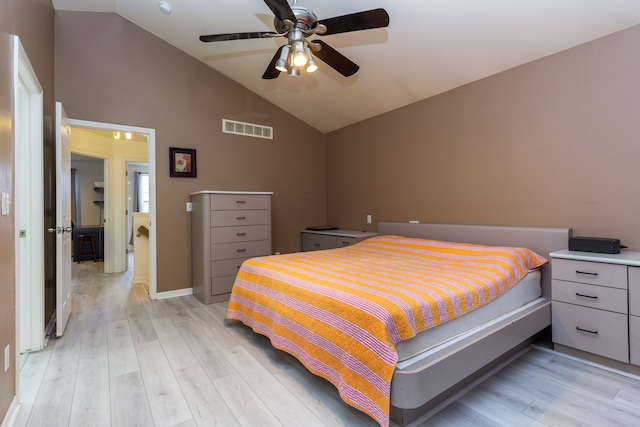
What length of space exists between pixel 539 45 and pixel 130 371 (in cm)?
383

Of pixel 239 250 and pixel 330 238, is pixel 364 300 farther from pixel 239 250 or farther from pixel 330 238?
pixel 330 238

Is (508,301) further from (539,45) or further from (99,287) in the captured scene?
(99,287)

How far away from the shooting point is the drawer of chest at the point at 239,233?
346 centimetres

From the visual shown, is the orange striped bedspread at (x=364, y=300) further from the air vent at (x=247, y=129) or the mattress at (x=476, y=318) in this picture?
the air vent at (x=247, y=129)

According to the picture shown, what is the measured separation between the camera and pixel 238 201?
3590 mm

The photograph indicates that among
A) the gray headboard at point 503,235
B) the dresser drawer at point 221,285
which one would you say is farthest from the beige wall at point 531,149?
the dresser drawer at point 221,285

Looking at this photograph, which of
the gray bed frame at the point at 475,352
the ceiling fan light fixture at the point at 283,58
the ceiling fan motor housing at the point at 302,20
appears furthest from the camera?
the ceiling fan light fixture at the point at 283,58

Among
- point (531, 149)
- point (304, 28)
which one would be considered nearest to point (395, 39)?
point (304, 28)

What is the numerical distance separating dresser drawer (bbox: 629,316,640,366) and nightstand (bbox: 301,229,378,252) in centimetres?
243

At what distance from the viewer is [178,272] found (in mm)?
3742

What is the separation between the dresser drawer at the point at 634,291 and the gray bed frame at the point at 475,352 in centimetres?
44

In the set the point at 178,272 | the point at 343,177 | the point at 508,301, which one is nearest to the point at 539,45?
the point at 508,301

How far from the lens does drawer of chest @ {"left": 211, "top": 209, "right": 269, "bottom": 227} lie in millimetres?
3451

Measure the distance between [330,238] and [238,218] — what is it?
1.28m
